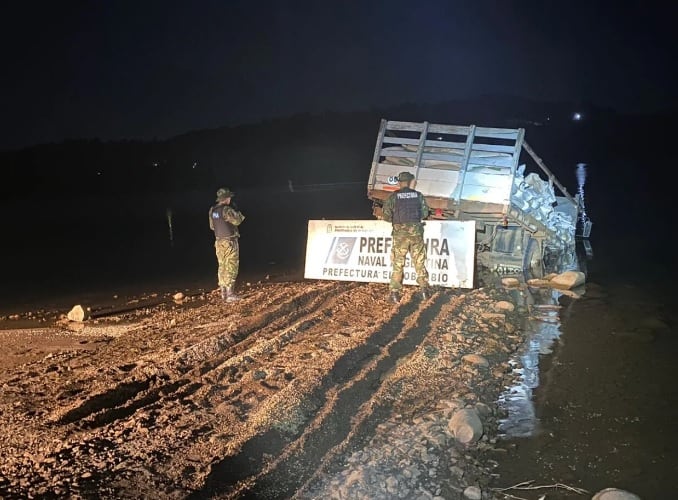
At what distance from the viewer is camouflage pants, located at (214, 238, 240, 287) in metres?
10.2

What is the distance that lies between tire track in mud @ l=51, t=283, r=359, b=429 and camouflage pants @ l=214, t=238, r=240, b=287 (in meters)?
1.70

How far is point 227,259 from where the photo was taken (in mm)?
10266

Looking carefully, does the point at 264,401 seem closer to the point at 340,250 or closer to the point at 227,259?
the point at 227,259

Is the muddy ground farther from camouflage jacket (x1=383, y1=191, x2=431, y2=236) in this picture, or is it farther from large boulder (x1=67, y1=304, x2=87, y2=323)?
camouflage jacket (x1=383, y1=191, x2=431, y2=236)

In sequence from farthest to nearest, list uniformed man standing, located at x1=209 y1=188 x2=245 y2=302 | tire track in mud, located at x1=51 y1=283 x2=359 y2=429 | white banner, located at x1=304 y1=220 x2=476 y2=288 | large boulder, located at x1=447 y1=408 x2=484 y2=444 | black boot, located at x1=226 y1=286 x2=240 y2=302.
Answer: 1. black boot, located at x1=226 y1=286 x2=240 y2=302
2. white banner, located at x1=304 y1=220 x2=476 y2=288
3. uniformed man standing, located at x1=209 y1=188 x2=245 y2=302
4. tire track in mud, located at x1=51 y1=283 x2=359 y2=429
5. large boulder, located at x1=447 y1=408 x2=484 y2=444

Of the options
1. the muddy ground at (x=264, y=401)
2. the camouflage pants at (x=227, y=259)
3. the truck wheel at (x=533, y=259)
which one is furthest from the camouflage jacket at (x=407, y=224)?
the truck wheel at (x=533, y=259)

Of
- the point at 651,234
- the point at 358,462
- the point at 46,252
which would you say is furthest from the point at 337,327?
the point at 46,252

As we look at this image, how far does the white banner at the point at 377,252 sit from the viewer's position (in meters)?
10.3

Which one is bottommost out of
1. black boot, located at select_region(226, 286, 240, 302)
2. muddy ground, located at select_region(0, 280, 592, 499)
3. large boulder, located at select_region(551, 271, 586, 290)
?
muddy ground, located at select_region(0, 280, 592, 499)

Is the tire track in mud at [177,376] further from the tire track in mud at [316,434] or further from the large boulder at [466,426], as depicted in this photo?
the large boulder at [466,426]

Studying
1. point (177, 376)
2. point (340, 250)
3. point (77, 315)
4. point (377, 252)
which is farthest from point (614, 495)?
point (77, 315)

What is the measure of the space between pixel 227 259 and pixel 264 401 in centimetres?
493

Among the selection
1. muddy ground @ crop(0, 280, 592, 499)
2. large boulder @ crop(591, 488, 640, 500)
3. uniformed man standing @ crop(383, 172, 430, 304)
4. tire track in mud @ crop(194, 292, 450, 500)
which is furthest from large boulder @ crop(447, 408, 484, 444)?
uniformed man standing @ crop(383, 172, 430, 304)

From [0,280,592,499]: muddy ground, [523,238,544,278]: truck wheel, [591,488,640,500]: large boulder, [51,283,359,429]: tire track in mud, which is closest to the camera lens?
[591,488,640,500]: large boulder
